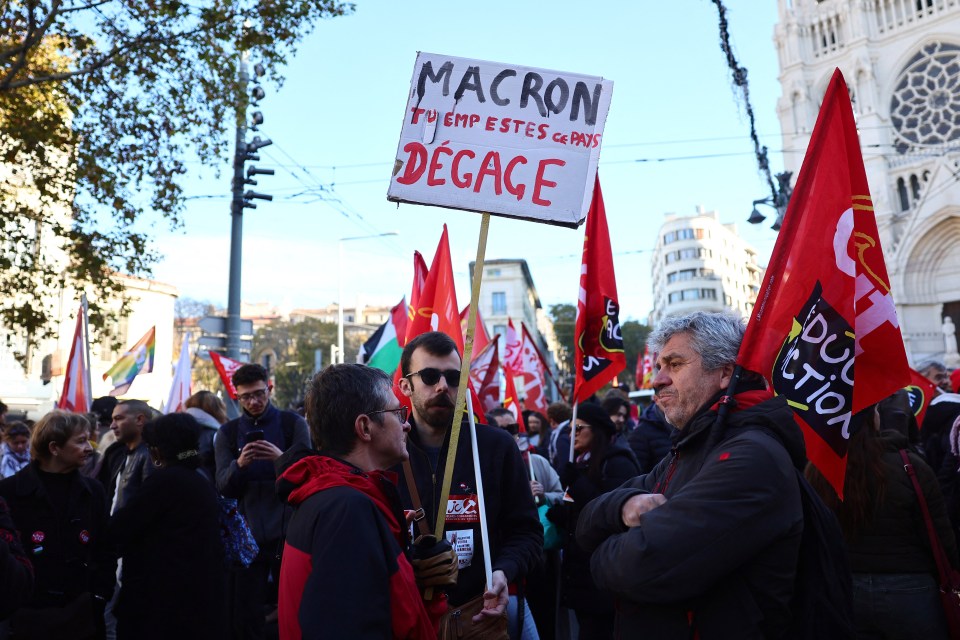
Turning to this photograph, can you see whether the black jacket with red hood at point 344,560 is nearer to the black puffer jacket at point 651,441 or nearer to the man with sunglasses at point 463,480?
the man with sunglasses at point 463,480

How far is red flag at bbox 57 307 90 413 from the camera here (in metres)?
9.62

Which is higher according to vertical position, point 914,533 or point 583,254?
point 583,254

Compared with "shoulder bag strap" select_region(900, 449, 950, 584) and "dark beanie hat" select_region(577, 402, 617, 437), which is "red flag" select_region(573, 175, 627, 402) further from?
"shoulder bag strap" select_region(900, 449, 950, 584)

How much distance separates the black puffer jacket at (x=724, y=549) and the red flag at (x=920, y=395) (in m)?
6.09

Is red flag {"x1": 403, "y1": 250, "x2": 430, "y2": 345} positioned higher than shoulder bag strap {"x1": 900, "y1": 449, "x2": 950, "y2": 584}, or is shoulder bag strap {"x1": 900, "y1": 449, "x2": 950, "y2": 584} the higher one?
red flag {"x1": 403, "y1": 250, "x2": 430, "y2": 345}

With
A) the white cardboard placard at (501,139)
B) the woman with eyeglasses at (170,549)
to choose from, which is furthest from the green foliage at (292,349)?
the white cardboard placard at (501,139)

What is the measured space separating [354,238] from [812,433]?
28.9m

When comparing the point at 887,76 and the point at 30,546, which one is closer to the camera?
the point at 30,546

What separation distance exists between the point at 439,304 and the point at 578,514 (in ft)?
6.55

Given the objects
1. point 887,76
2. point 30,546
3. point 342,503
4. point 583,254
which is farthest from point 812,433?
point 887,76

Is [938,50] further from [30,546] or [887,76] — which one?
[30,546]

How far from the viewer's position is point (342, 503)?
2.29 metres

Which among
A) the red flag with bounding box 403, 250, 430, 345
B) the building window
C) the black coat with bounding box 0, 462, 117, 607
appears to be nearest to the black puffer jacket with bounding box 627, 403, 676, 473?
the red flag with bounding box 403, 250, 430, 345

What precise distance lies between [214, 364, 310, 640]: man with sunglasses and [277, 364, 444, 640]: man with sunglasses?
2930mm
